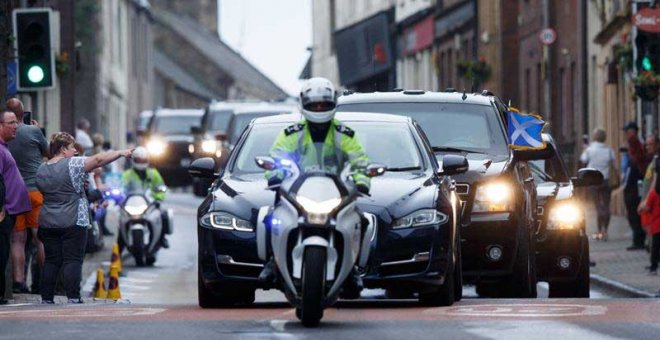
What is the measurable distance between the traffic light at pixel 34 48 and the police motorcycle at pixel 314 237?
838 centimetres

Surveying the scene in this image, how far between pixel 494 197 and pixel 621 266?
34.7ft

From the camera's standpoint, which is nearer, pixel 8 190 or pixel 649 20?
pixel 8 190

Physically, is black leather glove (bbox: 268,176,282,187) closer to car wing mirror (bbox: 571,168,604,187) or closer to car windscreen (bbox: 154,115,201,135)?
car wing mirror (bbox: 571,168,604,187)

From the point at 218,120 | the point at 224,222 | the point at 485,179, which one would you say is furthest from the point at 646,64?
the point at 218,120

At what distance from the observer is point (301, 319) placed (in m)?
13.2

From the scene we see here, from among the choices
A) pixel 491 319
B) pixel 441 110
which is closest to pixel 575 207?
pixel 441 110

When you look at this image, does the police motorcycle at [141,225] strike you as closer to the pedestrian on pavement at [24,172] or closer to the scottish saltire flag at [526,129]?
the pedestrian on pavement at [24,172]

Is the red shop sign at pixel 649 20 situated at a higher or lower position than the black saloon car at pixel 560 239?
higher

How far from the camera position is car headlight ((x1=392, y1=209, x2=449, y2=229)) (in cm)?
1505

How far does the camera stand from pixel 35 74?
21594 millimetres

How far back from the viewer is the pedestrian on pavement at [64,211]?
17.8 m

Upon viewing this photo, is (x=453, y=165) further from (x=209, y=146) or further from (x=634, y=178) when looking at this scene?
(x=209, y=146)

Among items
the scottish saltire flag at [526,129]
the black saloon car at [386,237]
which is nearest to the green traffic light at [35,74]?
the scottish saltire flag at [526,129]

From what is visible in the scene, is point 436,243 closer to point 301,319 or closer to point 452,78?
point 301,319
